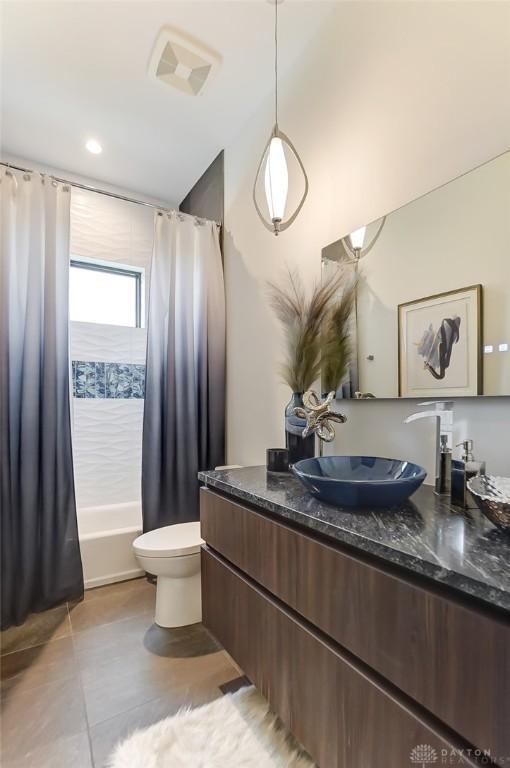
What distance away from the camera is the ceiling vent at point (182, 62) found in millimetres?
1683

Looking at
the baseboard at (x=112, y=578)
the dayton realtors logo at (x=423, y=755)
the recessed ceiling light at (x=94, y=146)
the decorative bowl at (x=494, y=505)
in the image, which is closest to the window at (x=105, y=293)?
the recessed ceiling light at (x=94, y=146)

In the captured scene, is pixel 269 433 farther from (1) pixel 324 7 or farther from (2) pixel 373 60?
(1) pixel 324 7

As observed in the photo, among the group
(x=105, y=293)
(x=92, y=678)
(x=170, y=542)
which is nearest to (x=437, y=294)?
(x=170, y=542)

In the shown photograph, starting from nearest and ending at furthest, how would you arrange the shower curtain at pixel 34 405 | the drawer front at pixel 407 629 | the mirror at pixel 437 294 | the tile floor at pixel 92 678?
the drawer front at pixel 407 629 → the mirror at pixel 437 294 → the tile floor at pixel 92 678 → the shower curtain at pixel 34 405

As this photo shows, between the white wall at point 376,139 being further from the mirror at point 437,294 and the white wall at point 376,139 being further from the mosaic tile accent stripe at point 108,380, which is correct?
the mosaic tile accent stripe at point 108,380

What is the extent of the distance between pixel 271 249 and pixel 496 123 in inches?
45.5

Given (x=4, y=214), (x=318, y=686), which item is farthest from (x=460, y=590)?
(x=4, y=214)

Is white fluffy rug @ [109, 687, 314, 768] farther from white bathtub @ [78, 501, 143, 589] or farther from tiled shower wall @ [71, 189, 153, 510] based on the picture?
tiled shower wall @ [71, 189, 153, 510]

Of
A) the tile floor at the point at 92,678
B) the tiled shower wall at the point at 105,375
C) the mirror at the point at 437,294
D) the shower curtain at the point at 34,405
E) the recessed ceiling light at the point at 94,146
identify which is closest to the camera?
the mirror at the point at 437,294

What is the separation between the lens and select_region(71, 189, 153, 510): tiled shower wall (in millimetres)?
2701

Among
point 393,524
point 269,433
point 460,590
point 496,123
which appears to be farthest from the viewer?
point 269,433

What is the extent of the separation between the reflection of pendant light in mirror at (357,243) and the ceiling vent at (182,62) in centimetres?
125

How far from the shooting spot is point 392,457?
4.20 feet

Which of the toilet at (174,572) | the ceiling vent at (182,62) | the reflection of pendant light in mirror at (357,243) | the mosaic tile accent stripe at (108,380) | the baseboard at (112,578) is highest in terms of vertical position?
the ceiling vent at (182,62)
